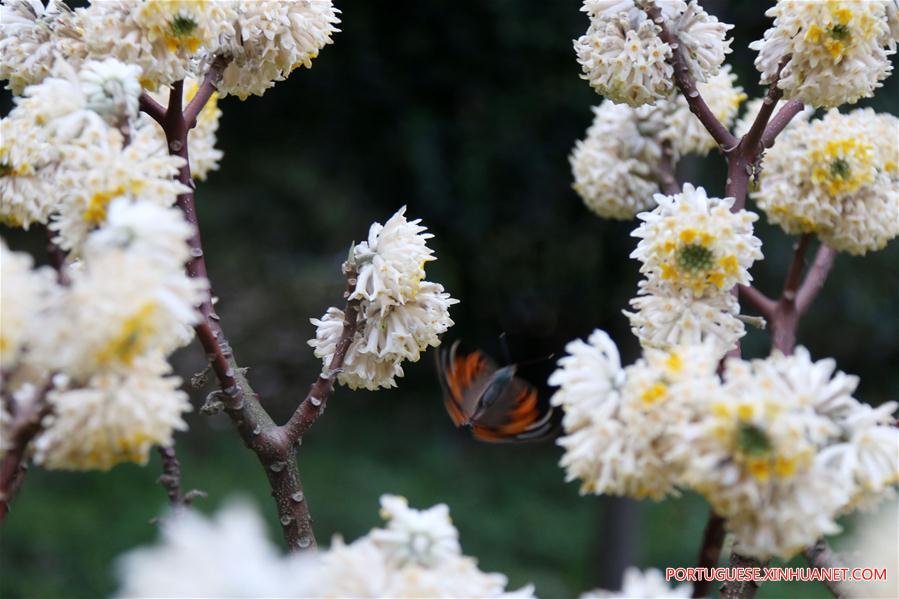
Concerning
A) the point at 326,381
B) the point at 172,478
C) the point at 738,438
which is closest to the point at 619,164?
the point at 326,381

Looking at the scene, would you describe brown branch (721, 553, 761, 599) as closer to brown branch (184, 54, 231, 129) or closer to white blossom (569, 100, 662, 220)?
white blossom (569, 100, 662, 220)

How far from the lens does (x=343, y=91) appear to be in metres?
5.46

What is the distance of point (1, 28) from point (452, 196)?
396 centimetres

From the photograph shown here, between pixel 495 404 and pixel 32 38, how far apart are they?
36.7 inches

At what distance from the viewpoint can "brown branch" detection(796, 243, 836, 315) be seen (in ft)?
6.65

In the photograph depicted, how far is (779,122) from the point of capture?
5.58 ft

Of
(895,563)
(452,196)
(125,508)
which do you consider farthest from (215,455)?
(895,563)

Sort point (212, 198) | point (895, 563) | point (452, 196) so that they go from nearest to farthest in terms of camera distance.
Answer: point (895, 563), point (452, 196), point (212, 198)

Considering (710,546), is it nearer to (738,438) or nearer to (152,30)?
(738,438)

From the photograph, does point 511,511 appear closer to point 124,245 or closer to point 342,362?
point 342,362

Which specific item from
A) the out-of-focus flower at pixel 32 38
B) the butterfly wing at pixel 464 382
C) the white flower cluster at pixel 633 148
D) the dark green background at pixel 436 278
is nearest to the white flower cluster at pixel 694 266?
the butterfly wing at pixel 464 382

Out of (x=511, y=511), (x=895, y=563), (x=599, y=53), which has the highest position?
(x=511, y=511)

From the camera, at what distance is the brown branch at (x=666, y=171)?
2.12 metres

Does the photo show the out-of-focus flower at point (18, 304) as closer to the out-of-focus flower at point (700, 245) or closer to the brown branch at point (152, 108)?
the brown branch at point (152, 108)
